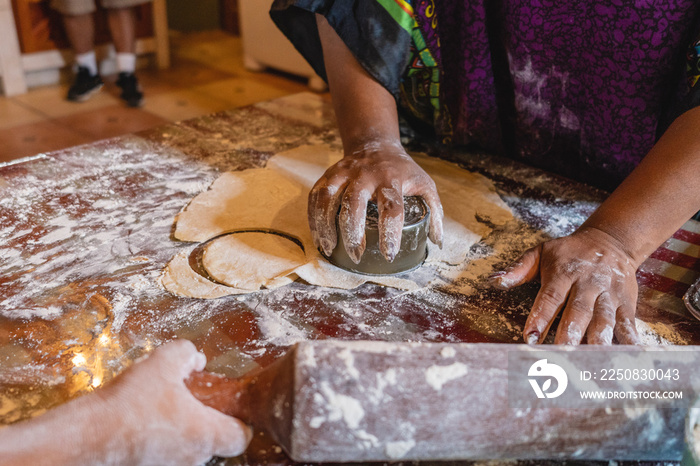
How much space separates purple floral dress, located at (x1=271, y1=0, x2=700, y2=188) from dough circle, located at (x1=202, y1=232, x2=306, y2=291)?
53cm

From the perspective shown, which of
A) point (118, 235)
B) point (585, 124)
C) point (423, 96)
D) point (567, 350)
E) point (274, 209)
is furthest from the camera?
point (423, 96)

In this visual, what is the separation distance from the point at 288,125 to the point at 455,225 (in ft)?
2.60

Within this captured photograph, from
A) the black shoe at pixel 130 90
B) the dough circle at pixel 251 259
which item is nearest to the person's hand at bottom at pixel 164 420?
the dough circle at pixel 251 259

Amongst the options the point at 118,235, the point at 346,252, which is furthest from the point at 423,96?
the point at 118,235

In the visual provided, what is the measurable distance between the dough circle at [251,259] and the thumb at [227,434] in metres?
0.36

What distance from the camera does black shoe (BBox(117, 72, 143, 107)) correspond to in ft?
11.5

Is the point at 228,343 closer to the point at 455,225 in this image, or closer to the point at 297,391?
the point at 297,391

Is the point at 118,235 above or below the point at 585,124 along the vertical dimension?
below

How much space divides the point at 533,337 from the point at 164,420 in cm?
61

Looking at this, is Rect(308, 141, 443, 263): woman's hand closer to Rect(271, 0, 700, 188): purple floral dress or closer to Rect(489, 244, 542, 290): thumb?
Rect(489, 244, 542, 290): thumb

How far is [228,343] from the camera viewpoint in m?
0.95

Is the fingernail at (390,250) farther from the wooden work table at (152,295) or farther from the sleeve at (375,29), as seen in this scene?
the sleeve at (375,29)

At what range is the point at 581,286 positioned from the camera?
1.02m

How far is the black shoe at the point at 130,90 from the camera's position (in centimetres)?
352
